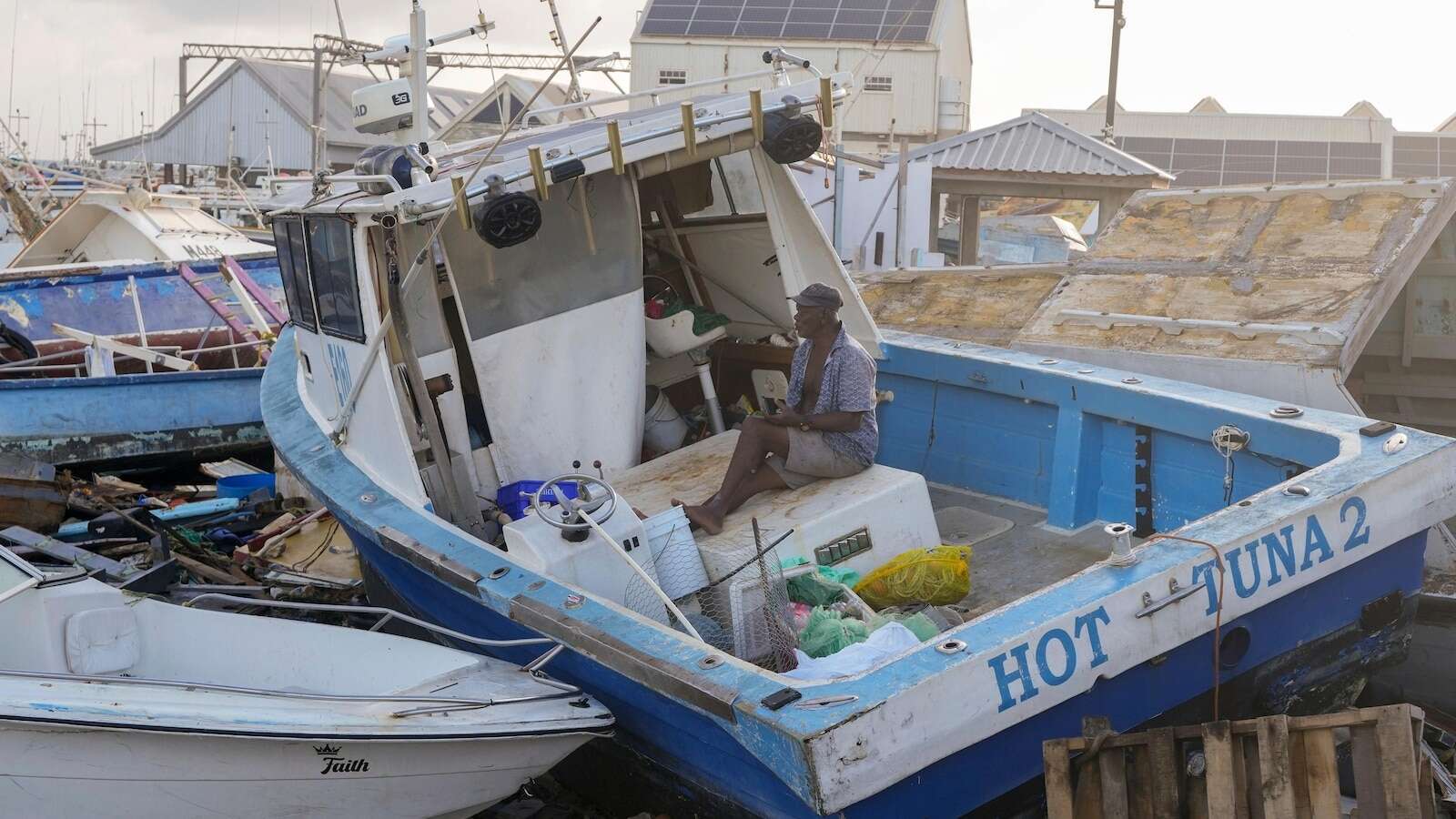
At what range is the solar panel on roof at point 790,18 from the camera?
2503cm

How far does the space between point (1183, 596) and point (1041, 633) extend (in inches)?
23.5

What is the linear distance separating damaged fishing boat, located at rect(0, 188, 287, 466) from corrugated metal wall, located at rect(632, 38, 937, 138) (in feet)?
40.5

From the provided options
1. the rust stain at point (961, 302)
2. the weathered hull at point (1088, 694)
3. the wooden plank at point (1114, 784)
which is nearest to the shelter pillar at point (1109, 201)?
the rust stain at point (961, 302)

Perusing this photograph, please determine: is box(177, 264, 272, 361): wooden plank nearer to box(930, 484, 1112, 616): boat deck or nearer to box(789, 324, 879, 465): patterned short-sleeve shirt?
box(930, 484, 1112, 616): boat deck

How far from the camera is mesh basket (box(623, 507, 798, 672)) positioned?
4.30 m

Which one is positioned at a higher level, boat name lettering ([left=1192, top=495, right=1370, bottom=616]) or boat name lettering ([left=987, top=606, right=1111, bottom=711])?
boat name lettering ([left=1192, top=495, right=1370, bottom=616])

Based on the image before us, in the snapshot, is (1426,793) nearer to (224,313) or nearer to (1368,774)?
(1368,774)

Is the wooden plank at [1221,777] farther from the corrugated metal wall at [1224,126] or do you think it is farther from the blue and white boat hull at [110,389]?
the corrugated metal wall at [1224,126]

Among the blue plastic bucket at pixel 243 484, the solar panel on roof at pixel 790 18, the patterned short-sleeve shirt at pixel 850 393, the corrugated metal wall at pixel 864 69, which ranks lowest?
the blue plastic bucket at pixel 243 484

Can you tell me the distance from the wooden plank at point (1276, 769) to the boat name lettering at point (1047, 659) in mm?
543

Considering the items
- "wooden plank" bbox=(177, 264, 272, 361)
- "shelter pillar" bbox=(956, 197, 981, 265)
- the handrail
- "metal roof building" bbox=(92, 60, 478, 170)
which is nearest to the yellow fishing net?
the handrail


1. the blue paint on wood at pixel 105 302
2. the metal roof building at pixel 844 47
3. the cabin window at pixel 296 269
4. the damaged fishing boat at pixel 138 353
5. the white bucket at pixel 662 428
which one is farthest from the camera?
the metal roof building at pixel 844 47

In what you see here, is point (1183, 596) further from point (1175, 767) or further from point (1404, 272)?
point (1404, 272)

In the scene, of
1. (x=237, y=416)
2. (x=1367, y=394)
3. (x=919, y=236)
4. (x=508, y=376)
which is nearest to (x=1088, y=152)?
(x=919, y=236)
